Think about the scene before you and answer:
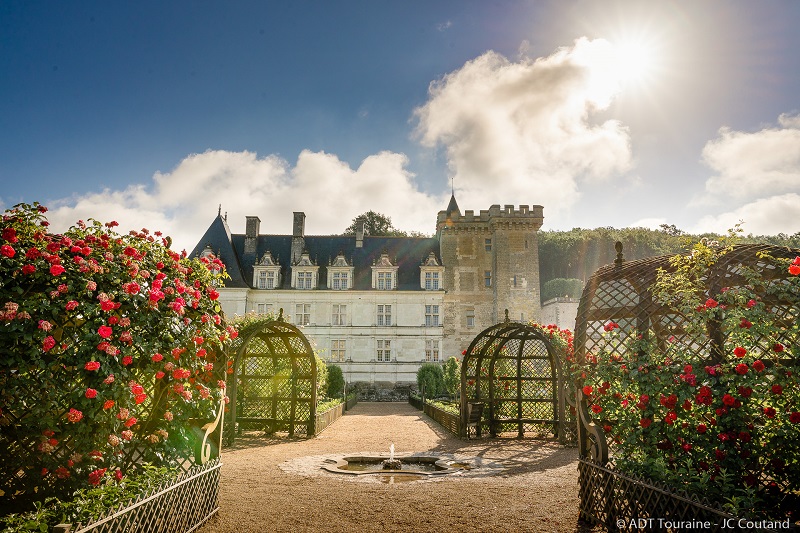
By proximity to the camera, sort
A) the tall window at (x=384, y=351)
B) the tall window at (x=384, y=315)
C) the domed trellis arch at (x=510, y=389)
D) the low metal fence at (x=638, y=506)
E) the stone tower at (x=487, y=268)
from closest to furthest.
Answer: the low metal fence at (x=638, y=506), the domed trellis arch at (x=510, y=389), the tall window at (x=384, y=351), the tall window at (x=384, y=315), the stone tower at (x=487, y=268)

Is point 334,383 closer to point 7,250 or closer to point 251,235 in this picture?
point 251,235

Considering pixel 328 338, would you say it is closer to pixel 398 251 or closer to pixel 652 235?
pixel 398 251

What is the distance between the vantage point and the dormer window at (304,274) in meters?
35.2

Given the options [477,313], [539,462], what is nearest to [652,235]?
[477,313]

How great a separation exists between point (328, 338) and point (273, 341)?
63.8 ft

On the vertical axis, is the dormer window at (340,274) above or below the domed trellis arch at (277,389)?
above

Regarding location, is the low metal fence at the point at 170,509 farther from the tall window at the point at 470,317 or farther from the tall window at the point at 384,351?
the tall window at the point at 470,317

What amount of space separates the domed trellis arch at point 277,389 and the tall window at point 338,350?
18.9 m

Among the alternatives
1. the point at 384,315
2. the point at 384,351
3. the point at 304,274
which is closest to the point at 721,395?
the point at 384,351

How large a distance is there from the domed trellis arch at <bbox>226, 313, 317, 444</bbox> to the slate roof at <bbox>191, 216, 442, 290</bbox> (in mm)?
20565

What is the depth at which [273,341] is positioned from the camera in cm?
1505

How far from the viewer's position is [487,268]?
37.0 meters

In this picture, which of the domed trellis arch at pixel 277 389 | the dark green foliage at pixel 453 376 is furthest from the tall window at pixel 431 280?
the domed trellis arch at pixel 277 389

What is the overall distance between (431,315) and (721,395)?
1217 inches
